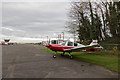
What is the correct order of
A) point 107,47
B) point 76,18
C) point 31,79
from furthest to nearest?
1. point 76,18
2. point 107,47
3. point 31,79

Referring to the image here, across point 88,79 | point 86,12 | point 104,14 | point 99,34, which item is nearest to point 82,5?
point 86,12

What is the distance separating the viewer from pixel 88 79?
5086 mm

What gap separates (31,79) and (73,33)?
28532 millimetres

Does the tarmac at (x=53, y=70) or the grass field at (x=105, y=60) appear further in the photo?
the grass field at (x=105, y=60)

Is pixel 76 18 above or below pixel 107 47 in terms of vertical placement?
above

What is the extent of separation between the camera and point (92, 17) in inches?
925

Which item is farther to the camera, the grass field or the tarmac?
the grass field

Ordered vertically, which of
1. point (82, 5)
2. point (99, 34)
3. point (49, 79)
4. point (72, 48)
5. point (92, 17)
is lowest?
point (49, 79)

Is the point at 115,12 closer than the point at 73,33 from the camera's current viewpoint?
Yes

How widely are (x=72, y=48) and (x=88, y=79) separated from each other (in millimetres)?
8156

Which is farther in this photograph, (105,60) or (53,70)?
(105,60)

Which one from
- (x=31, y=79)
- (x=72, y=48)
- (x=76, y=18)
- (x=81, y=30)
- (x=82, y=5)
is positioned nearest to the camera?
(x=31, y=79)

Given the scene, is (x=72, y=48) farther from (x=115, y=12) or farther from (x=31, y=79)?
(x=115, y=12)

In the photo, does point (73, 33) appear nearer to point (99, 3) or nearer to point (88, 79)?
point (99, 3)
